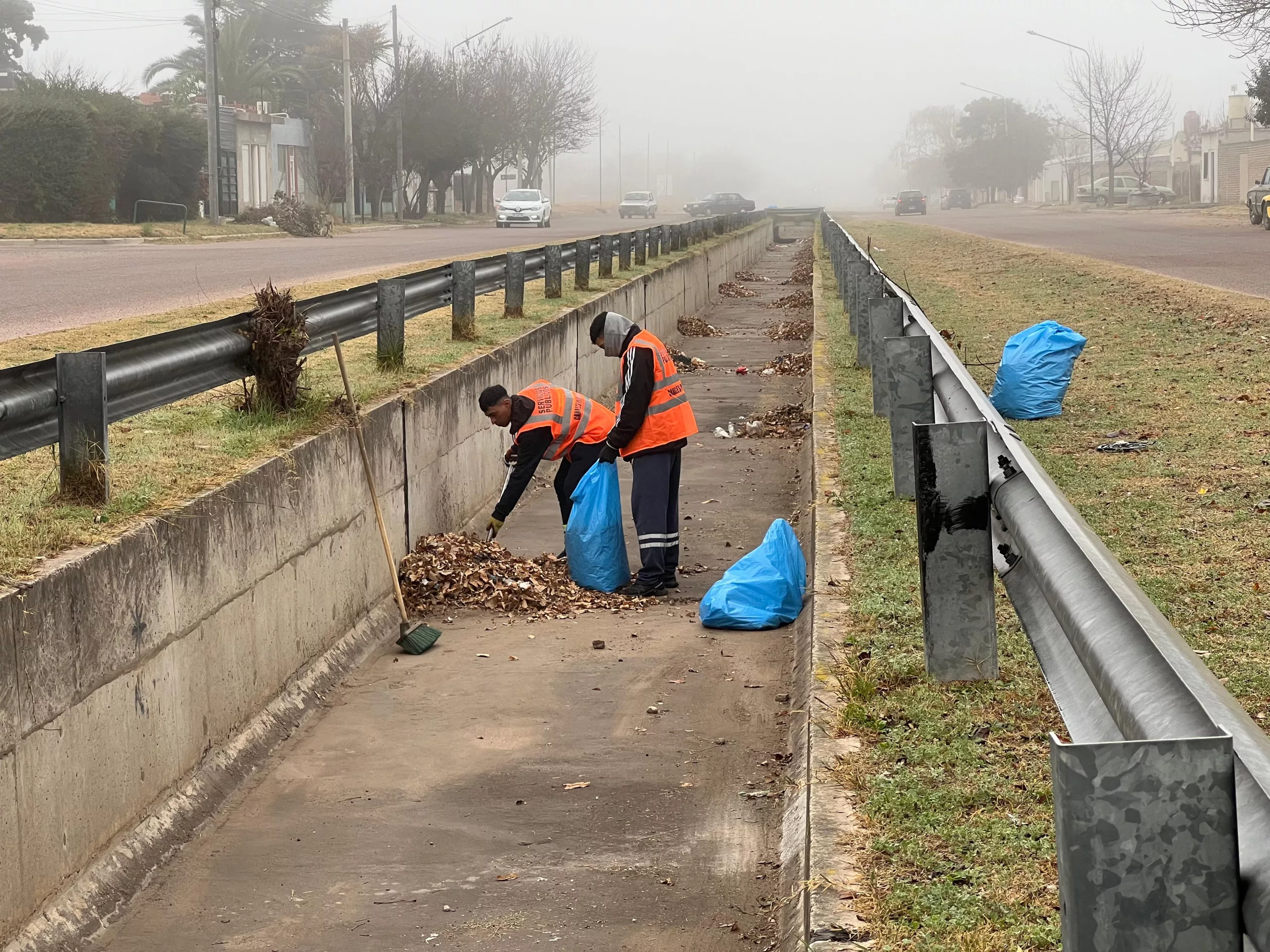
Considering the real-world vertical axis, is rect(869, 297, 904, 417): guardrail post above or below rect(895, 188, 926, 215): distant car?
below

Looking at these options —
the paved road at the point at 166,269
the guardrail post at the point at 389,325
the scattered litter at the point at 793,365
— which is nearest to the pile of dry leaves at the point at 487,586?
the guardrail post at the point at 389,325

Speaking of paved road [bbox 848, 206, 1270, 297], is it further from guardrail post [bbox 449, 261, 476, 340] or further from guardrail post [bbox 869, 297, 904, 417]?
guardrail post [bbox 449, 261, 476, 340]

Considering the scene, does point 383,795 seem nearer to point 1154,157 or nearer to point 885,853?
point 885,853

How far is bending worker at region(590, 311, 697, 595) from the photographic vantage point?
884 cm

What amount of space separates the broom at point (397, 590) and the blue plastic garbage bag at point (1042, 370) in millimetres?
4630

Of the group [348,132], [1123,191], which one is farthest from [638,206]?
[1123,191]

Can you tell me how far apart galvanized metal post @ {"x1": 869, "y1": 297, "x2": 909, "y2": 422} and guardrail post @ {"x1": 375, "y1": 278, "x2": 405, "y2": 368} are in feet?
10.2

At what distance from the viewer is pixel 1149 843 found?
199cm

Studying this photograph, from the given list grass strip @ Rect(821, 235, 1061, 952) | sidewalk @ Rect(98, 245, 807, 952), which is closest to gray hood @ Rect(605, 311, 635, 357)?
sidewalk @ Rect(98, 245, 807, 952)

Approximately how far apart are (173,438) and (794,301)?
22.9 m

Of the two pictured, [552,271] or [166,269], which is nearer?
[552,271]

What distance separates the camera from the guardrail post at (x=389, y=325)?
10117mm

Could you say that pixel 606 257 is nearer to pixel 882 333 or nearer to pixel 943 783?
pixel 882 333

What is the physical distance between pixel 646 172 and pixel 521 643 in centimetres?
16946
